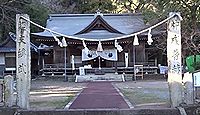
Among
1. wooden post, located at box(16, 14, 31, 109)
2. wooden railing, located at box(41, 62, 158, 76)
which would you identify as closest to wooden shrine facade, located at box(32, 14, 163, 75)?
wooden railing, located at box(41, 62, 158, 76)

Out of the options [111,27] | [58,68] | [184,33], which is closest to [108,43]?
[111,27]

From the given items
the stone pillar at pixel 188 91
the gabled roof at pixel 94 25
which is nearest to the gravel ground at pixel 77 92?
the stone pillar at pixel 188 91

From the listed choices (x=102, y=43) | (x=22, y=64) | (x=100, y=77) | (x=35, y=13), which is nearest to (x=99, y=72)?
(x=100, y=77)

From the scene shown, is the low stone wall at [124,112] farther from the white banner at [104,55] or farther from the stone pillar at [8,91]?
the white banner at [104,55]

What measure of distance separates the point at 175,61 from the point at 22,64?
4.19m

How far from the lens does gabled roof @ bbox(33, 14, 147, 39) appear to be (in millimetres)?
28312

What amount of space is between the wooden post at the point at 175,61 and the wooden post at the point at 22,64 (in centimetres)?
392

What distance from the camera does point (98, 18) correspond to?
92.7ft

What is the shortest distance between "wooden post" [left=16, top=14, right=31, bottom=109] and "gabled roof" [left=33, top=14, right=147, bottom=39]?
703 inches

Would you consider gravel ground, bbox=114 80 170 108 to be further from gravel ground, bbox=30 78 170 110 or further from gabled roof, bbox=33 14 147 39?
gabled roof, bbox=33 14 147 39

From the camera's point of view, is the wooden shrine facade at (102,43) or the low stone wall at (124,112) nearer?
the low stone wall at (124,112)

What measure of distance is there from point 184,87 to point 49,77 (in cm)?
1909

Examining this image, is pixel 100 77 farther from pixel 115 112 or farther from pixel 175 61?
pixel 115 112

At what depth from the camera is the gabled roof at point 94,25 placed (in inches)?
1115
